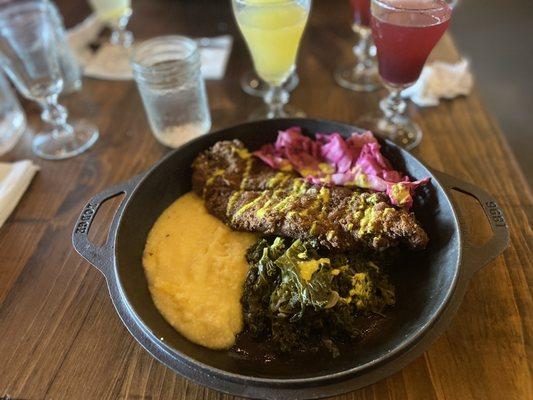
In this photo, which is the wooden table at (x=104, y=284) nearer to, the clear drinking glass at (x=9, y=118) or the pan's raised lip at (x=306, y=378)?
the clear drinking glass at (x=9, y=118)

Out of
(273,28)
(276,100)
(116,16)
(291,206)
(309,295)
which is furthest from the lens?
(116,16)

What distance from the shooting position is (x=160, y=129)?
1.58 metres

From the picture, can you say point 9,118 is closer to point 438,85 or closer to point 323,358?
point 323,358

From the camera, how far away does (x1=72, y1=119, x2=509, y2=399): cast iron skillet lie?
2.64 ft

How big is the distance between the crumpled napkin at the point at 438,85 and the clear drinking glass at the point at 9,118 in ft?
5.11

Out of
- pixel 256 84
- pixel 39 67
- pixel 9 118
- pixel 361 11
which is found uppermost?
pixel 361 11

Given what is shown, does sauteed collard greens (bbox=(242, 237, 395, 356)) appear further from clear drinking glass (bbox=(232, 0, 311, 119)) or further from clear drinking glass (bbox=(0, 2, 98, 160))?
clear drinking glass (bbox=(0, 2, 98, 160))

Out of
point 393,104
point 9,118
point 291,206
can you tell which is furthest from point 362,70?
point 9,118

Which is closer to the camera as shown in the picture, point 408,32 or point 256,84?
point 408,32

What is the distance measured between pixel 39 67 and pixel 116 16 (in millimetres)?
609

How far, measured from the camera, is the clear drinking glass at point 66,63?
70.2 inches

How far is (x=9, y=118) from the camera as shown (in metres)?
1.76

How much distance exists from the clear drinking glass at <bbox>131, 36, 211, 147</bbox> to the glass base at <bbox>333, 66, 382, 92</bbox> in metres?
0.63

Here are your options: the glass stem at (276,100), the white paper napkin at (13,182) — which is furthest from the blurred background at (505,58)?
the white paper napkin at (13,182)
